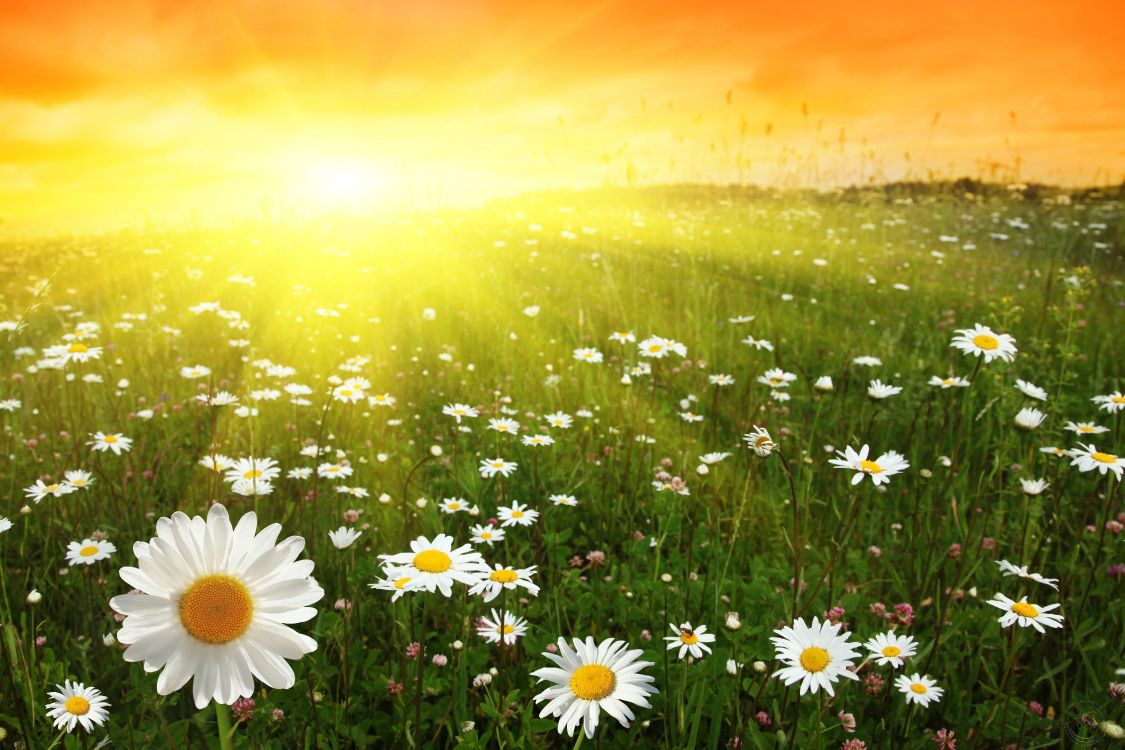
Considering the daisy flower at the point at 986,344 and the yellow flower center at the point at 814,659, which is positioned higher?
the daisy flower at the point at 986,344

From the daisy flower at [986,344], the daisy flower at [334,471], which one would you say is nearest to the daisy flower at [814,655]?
the daisy flower at [986,344]

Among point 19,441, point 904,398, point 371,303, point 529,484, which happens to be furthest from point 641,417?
point 371,303

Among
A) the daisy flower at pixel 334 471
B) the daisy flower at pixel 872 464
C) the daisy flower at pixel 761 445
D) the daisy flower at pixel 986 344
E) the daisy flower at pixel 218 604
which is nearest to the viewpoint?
the daisy flower at pixel 218 604

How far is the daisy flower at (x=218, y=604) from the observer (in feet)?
3.00

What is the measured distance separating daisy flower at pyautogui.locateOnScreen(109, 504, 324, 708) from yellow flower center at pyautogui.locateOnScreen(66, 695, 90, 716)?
0.73 m

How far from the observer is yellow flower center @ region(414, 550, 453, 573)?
1.49m

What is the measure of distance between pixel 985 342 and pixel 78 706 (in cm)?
285

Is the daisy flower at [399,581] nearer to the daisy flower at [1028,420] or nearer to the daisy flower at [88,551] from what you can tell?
the daisy flower at [88,551]

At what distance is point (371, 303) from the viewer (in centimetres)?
644

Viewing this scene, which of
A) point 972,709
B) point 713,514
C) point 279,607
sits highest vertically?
point 279,607

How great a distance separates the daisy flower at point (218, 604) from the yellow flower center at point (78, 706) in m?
0.73

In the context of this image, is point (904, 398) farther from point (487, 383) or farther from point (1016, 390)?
point (487, 383)

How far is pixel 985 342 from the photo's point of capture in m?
2.53

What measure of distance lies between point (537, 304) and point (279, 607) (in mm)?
5374
